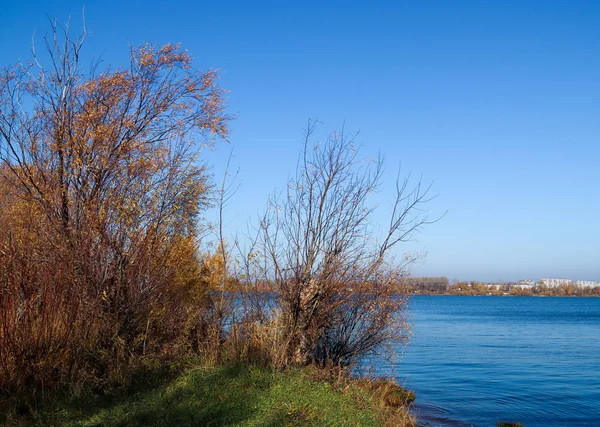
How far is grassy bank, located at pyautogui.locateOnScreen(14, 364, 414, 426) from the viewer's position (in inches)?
326

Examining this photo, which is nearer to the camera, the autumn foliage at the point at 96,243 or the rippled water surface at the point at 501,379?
the autumn foliage at the point at 96,243

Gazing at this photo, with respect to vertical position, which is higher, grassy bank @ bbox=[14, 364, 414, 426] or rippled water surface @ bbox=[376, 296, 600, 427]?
grassy bank @ bbox=[14, 364, 414, 426]

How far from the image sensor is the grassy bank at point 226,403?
8.27 metres

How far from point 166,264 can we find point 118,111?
4.29m

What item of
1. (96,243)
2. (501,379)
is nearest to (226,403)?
(96,243)

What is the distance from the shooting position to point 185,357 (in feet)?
36.2

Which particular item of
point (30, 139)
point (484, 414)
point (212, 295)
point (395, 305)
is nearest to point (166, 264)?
point (212, 295)

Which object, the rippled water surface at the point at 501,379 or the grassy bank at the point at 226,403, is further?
the rippled water surface at the point at 501,379

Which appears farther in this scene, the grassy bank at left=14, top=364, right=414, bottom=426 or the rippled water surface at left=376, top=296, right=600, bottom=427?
the rippled water surface at left=376, top=296, right=600, bottom=427

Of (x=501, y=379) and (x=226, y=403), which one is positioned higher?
(x=226, y=403)

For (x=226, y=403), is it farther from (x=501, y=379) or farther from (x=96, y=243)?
(x=501, y=379)

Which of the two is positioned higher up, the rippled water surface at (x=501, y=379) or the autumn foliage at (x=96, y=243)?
the autumn foliage at (x=96, y=243)

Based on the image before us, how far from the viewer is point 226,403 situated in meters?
8.73

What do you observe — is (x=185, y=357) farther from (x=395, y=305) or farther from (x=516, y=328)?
(x=516, y=328)
